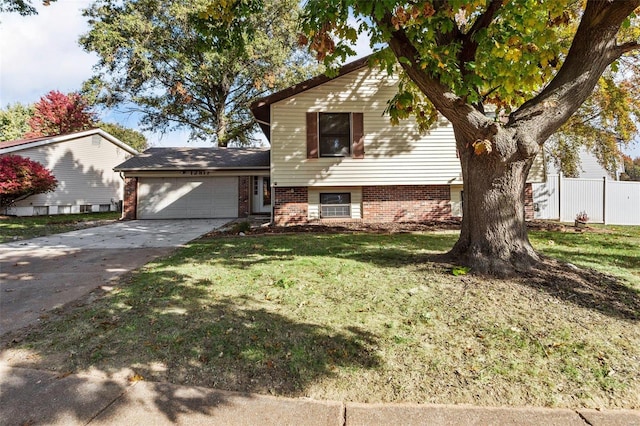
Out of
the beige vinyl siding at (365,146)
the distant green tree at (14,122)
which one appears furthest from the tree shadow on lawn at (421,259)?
the distant green tree at (14,122)

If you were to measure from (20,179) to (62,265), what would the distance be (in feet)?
48.2

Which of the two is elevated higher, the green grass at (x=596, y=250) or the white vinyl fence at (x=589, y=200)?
the white vinyl fence at (x=589, y=200)

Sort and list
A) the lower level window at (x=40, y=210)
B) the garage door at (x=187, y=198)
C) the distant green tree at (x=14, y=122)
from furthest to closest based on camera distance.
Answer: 1. the distant green tree at (x=14, y=122)
2. the lower level window at (x=40, y=210)
3. the garage door at (x=187, y=198)

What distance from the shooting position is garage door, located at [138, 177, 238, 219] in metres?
15.9

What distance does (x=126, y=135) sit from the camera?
43.1 meters

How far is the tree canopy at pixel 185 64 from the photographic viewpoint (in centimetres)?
1761

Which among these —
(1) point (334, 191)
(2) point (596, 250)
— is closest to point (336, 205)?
(1) point (334, 191)

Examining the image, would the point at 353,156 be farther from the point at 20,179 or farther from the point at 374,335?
the point at 20,179

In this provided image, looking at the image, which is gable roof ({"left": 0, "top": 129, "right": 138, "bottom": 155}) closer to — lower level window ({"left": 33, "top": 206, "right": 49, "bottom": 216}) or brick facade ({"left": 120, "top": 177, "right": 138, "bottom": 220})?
lower level window ({"left": 33, "top": 206, "right": 49, "bottom": 216})

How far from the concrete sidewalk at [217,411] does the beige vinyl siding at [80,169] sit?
21.5m

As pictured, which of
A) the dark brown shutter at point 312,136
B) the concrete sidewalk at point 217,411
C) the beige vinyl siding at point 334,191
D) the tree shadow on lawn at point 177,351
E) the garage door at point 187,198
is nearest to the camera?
the concrete sidewalk at point 217,411

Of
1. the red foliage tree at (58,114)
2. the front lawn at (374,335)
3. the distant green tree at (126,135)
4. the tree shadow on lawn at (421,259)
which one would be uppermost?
the distant green tree at (126,135)

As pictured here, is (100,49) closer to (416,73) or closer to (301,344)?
(416,73)

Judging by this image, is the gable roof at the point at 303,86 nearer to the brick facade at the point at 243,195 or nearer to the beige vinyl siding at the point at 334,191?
the beige vinyl siding at the point at 334,191
